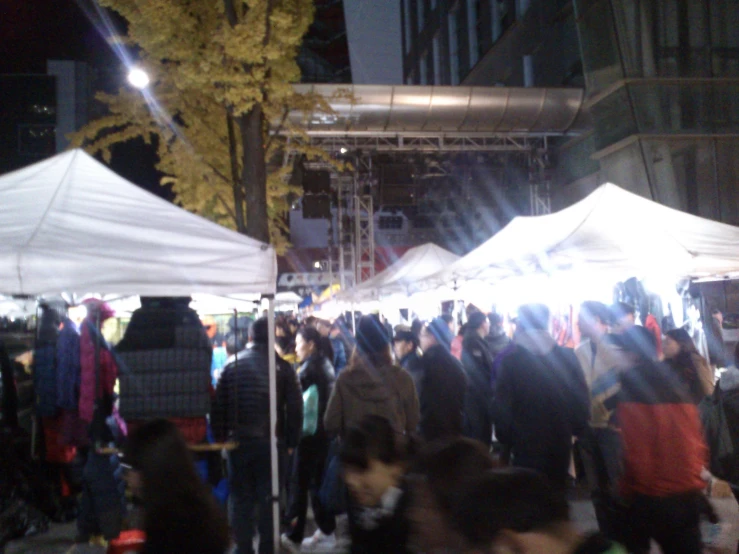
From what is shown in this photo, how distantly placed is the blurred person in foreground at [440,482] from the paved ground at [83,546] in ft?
12.7

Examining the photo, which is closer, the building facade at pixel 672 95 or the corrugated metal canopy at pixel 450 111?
the building facade at pixel 672 95

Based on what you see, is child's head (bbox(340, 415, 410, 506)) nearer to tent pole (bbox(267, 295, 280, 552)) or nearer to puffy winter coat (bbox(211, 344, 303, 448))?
puffy winter coat (bbox(211, 344, 303, 448))

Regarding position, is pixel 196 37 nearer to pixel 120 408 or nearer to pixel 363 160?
pixel 120 408

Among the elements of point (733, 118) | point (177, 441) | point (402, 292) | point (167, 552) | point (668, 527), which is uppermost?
point (733, 118)

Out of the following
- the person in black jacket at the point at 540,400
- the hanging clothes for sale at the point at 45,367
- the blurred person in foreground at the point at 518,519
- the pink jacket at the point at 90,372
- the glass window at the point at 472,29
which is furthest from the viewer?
the glass window at the point at 472,29

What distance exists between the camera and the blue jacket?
606 centimetres

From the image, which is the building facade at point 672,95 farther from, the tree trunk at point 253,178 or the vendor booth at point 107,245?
the vendor booth at point 107,245

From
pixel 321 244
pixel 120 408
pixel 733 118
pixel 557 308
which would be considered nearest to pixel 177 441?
pixel 120 408

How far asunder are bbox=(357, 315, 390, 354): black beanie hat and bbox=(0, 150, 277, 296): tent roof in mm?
769

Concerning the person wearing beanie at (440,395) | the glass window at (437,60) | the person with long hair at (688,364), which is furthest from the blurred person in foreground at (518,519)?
the glass window at (437,60)

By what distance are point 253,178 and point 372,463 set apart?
23.7ft

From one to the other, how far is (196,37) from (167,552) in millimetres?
8657

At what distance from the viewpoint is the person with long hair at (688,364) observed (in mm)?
6078

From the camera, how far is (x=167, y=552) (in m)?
2.56
